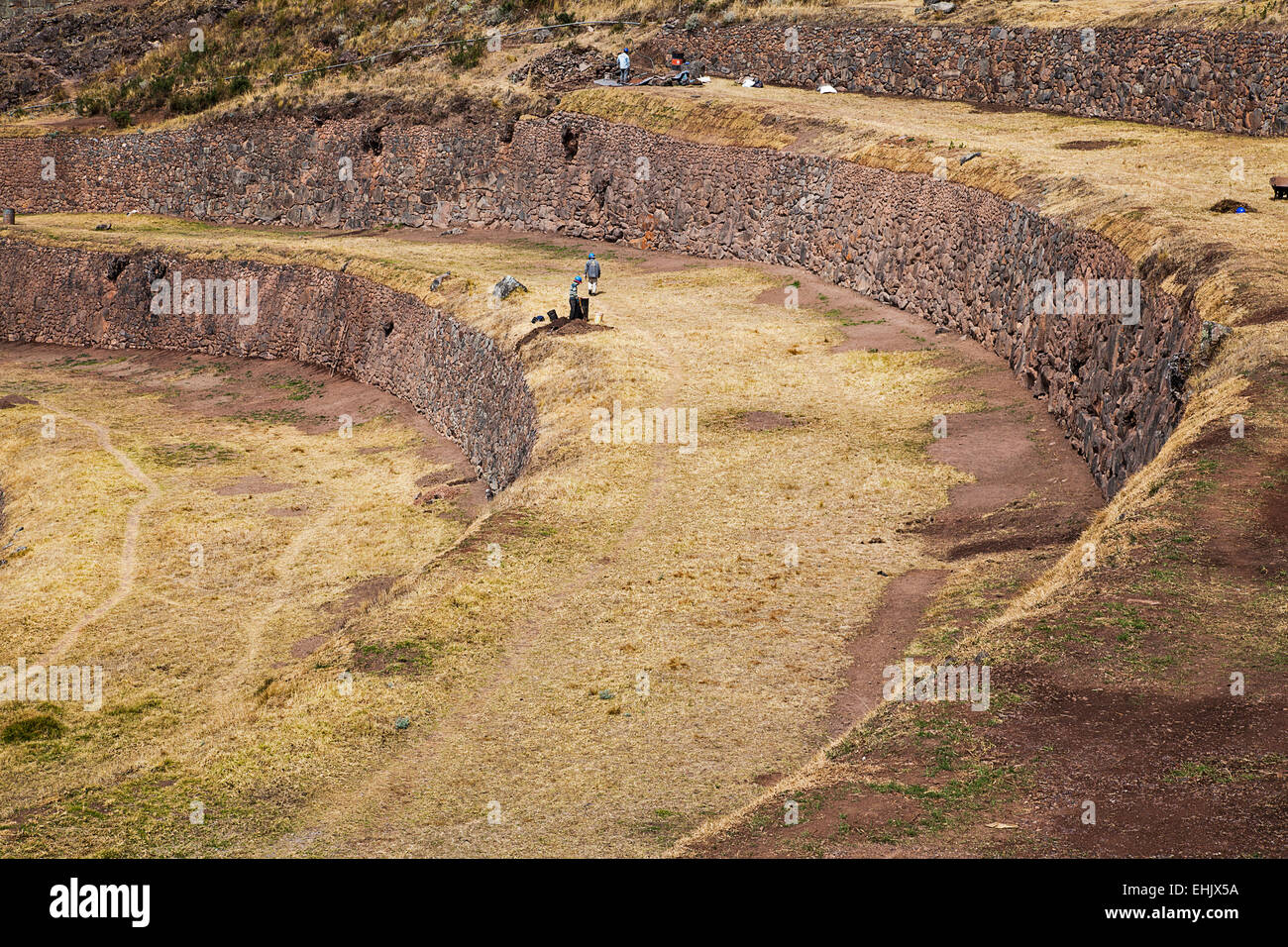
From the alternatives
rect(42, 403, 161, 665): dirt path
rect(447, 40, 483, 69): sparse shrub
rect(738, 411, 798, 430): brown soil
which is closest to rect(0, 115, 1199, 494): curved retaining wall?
rect(447, 40, 483, 69): sparse shrub

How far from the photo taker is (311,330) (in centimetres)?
4647

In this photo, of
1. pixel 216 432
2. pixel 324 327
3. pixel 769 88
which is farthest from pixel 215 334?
pixel 769 88

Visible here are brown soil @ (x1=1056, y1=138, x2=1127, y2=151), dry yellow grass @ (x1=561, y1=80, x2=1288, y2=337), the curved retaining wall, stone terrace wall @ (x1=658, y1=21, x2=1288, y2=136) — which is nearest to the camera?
dry yellow grass @ (x1=561, y1=80, x2=1288, y2=337)

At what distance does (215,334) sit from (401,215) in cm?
950

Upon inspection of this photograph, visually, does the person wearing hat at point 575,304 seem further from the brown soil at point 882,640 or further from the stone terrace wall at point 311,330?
the brown soil at point 882,640

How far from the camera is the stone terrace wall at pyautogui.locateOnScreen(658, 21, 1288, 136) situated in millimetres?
34875

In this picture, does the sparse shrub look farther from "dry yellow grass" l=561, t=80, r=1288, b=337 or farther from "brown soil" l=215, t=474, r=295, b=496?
"brown soil" l=215, t=474, r=295, b=496

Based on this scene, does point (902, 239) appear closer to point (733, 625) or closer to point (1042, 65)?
point (1042, 65)

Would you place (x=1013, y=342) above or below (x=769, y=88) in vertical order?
below

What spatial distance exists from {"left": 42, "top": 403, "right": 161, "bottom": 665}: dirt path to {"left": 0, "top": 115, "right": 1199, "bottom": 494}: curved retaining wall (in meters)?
18.5

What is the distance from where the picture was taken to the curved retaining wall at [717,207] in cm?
2248

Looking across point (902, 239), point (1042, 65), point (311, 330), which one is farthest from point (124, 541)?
point (1042, 65)

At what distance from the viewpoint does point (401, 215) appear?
55094 millimetres
